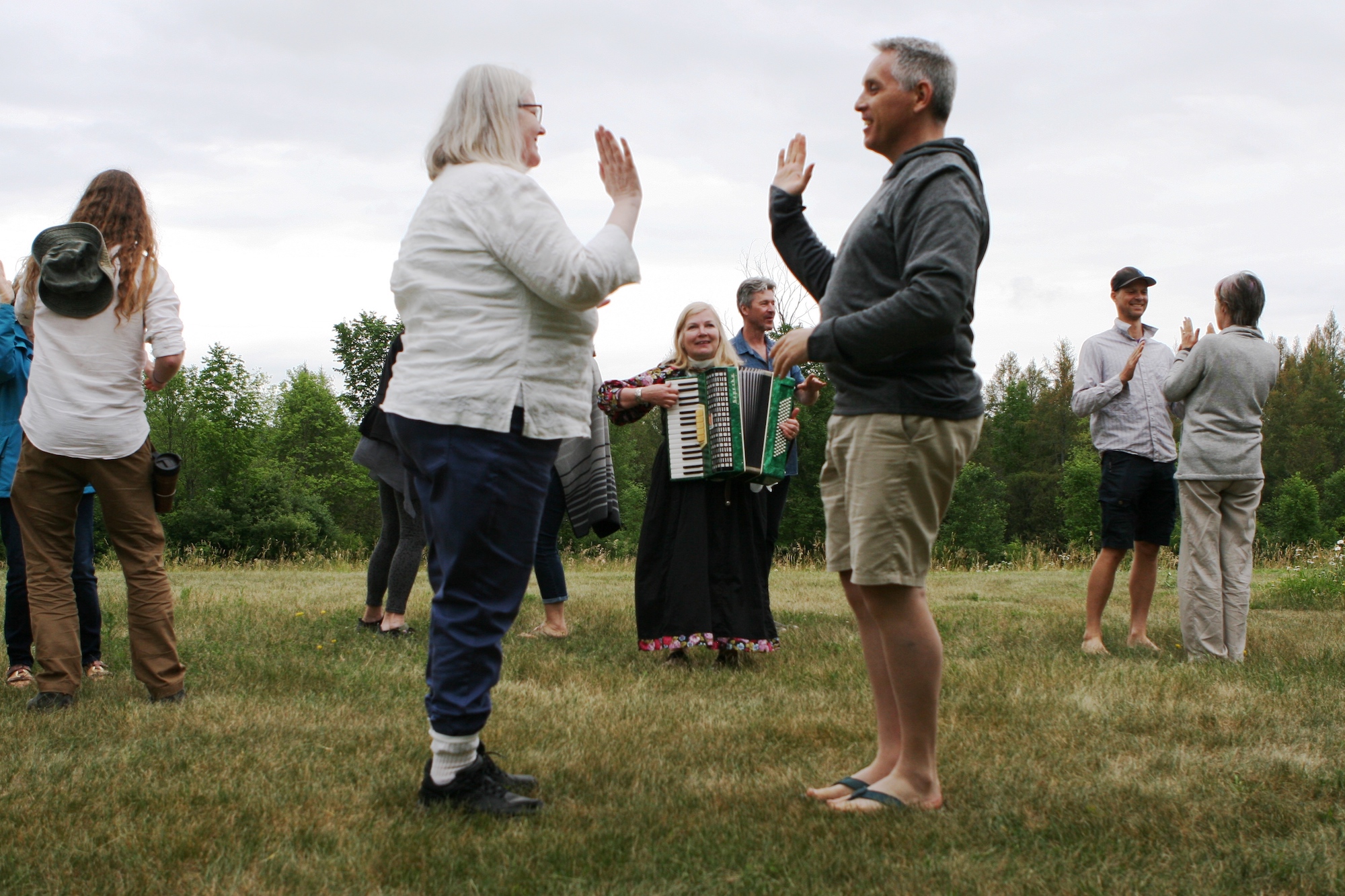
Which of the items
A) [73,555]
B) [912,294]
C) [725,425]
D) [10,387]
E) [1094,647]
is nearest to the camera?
[912,294]

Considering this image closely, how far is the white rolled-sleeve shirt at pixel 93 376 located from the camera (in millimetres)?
4109

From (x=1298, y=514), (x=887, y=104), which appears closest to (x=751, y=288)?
(x=887, y=104)

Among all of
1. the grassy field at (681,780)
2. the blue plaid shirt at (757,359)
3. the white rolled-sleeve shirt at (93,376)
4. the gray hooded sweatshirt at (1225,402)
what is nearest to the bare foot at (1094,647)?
the grassy field at (681,780)

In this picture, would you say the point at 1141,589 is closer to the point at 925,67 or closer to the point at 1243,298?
the point at 1243,298

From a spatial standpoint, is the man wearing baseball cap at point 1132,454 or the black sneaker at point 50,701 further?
the man wearing baseball cap at point 1132,454

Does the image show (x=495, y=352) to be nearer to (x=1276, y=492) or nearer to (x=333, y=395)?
(x=333, y=395)

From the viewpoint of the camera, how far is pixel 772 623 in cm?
569

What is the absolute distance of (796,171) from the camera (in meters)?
A: 3.51

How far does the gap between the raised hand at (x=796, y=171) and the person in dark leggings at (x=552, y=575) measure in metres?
→ 3.33

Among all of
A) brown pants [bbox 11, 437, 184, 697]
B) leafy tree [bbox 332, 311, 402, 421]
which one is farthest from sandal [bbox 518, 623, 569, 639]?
leafy tree [bbox 332, 311, 402, 421]

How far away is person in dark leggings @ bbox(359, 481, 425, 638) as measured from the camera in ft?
20.9

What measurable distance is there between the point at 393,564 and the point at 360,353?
45.6 meters

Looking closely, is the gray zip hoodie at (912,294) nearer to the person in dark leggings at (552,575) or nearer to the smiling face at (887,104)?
the smiling face at (887,104)

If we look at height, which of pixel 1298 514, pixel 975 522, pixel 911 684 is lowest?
pixel 975 522
